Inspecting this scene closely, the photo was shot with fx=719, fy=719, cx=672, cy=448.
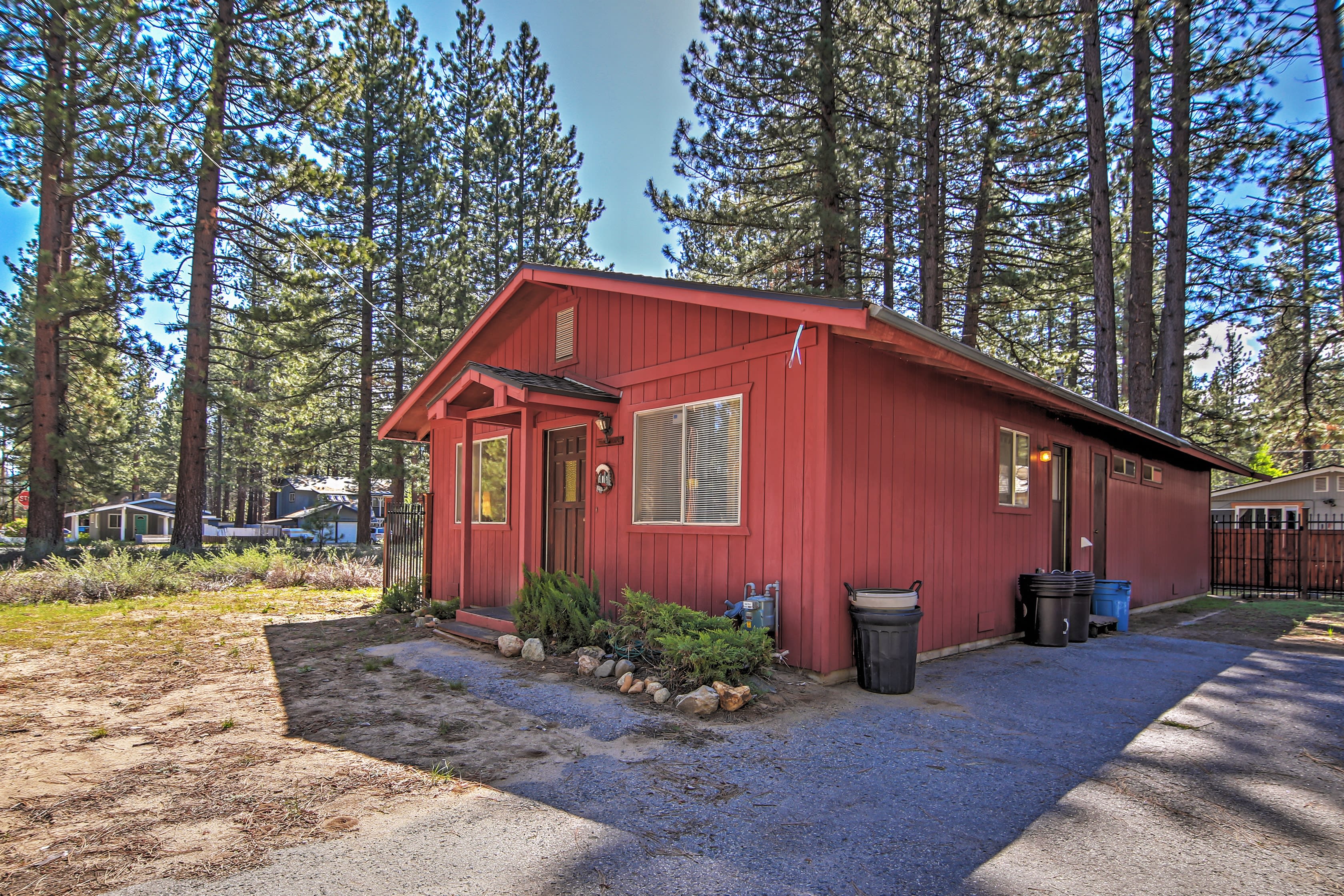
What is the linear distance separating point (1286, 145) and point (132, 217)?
70.3 feet

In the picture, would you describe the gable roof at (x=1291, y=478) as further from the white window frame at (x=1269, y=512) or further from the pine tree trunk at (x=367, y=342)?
the pine tree trunk at (x=367, y=342)

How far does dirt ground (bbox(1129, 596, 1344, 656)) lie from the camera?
26.4ft

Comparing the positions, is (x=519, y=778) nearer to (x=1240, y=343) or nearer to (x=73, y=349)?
(x=73, y=349)

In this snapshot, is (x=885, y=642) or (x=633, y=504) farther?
(x=633, y=504)

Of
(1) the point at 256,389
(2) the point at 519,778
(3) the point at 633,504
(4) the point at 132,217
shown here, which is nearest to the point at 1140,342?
(3) the point at 633,504

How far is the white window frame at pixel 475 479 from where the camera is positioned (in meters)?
8.95

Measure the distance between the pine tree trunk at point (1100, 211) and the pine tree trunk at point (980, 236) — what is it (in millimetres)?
1686

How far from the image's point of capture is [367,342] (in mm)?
19359

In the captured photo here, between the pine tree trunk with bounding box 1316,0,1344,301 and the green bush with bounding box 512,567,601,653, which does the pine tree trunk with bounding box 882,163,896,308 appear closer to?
the pine tree trunk with bounding box 1316,0,1344,301

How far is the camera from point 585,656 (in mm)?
5832

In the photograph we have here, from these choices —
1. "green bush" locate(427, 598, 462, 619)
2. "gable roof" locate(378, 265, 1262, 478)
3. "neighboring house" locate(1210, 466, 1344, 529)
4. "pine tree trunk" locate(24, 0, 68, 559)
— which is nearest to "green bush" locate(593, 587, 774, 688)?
"gable roof" locate(378, 265, 1262, 478)

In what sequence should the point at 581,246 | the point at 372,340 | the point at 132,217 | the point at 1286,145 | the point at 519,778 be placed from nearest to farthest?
the point at 519,778
the point at 1286,145
the point at 132,217
the point at 372,340
the point at 581,246

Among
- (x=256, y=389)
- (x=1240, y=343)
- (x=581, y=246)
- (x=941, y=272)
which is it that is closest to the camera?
(x=941, y=272)

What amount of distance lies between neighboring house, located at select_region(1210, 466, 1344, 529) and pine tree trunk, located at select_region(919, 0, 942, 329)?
12159 millimetres
